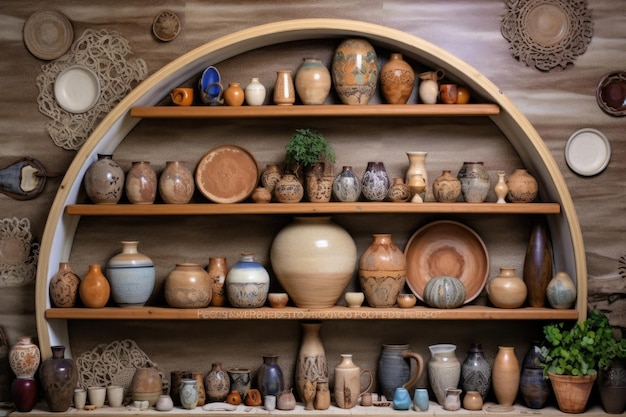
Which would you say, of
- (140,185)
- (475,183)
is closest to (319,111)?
(475,183)

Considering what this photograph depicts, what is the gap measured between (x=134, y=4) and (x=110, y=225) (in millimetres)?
1051

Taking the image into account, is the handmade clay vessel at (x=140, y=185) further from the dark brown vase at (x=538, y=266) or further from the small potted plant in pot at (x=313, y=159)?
the dark brown vase at (x=538, y=266)

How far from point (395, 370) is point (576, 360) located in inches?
31.7

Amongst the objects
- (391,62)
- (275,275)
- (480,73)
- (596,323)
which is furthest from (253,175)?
(596,323)

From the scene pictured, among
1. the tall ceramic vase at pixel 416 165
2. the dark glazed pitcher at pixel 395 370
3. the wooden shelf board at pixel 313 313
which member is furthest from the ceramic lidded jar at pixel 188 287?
the tall ceramic vase at pixel 416 165

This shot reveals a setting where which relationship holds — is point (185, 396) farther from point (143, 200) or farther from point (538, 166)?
point (538, 166)

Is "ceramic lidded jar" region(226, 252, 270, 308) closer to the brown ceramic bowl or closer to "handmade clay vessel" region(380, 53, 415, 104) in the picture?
the brown ceramic bowl

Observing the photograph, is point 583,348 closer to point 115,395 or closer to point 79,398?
point 115,395

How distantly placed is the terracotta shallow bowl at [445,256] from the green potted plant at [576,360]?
472 mm

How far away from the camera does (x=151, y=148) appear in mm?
4422

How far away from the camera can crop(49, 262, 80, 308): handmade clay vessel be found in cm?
423

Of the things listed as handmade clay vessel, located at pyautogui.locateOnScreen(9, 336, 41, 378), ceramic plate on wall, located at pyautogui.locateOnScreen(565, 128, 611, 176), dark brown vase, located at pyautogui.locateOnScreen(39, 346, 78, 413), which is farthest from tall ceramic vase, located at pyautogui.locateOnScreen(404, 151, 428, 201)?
handmade clay vessel, located at pyautogui.locateOnScreen(9, 336, 41, 378)

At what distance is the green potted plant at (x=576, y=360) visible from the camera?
13.1ft

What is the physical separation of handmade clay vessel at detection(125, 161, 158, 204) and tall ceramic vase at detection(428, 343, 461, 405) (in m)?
1.47
